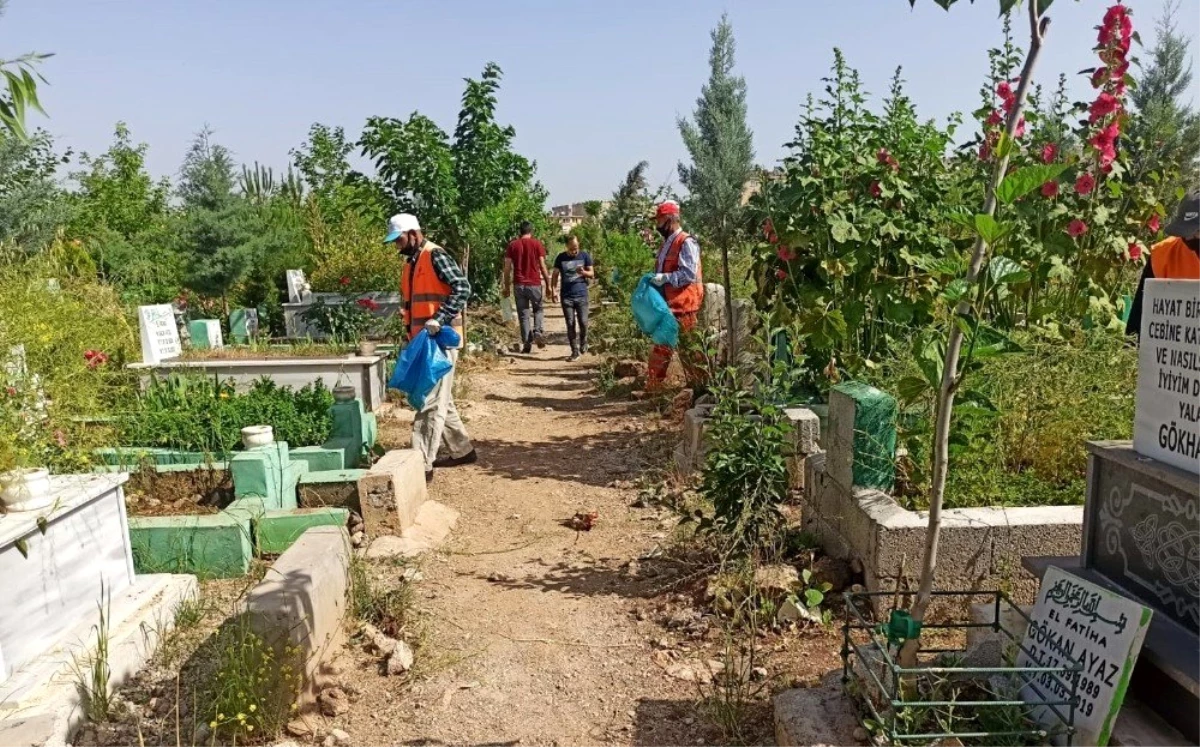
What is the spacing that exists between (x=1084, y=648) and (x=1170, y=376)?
2.65 feet

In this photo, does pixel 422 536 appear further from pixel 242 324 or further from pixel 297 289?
pixel 297 289

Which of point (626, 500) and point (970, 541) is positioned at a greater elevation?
point (970, 541)

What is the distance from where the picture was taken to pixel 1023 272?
2215mm

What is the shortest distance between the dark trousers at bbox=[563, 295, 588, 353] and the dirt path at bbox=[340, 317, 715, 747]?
4.69 m

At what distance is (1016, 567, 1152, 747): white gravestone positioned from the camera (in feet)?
7.28

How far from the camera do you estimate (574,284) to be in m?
11.8

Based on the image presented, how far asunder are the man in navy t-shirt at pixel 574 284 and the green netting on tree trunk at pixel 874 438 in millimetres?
7949

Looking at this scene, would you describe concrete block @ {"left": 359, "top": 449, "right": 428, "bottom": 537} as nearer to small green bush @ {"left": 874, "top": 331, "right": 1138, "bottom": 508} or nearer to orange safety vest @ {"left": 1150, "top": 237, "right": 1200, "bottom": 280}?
small green bush @ {"left": 874, "top": 331, "right": 1138, "bottom": 508}

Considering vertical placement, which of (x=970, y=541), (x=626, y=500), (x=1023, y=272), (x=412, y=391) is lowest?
(x=626, y=500)

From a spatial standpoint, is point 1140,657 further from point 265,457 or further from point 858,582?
point 265,457

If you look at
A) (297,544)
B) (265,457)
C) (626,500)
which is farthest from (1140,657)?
(265,457)

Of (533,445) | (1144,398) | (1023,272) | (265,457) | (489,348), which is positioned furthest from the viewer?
(489,348)

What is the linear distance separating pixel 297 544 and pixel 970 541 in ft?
9.89

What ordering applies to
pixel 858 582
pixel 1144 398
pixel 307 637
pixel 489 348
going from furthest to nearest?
pixel 489 348 → pixel 858 582 → pixel 307 637 → pixel 1144 398
